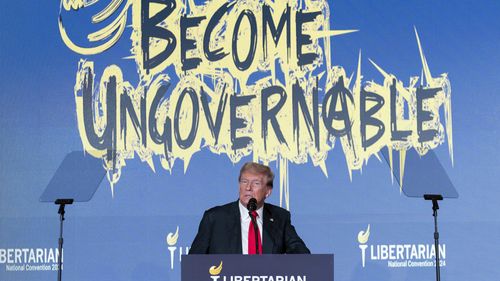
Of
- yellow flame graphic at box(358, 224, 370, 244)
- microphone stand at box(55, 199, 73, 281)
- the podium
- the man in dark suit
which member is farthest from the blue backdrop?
the podium

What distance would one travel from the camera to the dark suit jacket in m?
3.76

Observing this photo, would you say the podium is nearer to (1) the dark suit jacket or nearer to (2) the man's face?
(1) the dark suit jacket

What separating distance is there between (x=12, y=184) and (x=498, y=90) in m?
3.38

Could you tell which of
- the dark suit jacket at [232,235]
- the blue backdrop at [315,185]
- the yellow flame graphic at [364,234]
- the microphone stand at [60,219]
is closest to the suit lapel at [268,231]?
the dark suit jacket at [232,235]

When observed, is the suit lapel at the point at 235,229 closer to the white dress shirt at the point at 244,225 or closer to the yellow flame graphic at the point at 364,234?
the white dress shirt at the point at 244,225

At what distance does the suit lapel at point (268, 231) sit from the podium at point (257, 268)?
0.81 meters

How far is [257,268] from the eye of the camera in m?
2.90

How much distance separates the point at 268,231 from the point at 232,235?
0.18 metres

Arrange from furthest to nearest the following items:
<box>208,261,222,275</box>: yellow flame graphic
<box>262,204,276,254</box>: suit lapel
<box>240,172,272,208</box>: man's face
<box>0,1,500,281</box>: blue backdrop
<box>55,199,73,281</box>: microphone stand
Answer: <box>0,1,500,281</box>: blue backdrop
<box>55,199,73,281</box>: microphone stand
<box>240,172,272,208</box>: man's face
<box>262,204,276,254</box>: suit lapel
<box>208,261,222,275</box>: yellow flame graphic

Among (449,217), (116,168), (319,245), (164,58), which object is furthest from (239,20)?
(449,217)

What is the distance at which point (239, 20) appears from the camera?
16.9 ft

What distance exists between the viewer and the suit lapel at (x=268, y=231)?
373cm

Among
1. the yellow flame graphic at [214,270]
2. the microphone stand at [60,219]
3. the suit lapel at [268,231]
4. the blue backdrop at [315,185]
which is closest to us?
the yellow flame graphic at [214,270]

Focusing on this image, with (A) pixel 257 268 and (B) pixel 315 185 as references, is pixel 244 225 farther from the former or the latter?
(B) pixel 315 185
